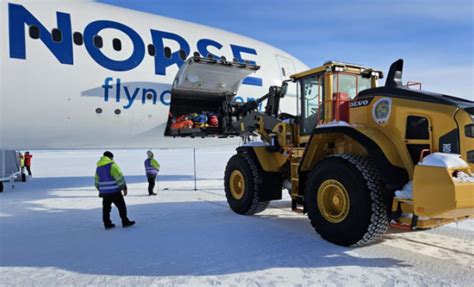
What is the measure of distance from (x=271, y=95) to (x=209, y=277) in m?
4.81

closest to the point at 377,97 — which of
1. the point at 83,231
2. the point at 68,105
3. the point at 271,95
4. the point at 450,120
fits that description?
the point at 450,120

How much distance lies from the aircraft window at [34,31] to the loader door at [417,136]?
775cm

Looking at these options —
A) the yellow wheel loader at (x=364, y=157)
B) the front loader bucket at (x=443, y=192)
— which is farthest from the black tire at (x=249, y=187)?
the front loader bucket at (x=443, y=192)

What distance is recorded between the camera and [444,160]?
4.20 m

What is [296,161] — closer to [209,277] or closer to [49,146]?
[209,277]

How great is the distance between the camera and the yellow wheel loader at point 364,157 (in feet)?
14.2

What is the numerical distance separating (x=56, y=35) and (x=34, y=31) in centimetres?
44

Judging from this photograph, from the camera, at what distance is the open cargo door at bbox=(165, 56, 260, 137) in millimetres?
9711

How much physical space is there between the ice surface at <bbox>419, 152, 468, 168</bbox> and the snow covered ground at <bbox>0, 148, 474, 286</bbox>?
1.21 meters

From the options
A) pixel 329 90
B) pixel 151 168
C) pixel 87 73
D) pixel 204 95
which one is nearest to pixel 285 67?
pixel 204 95

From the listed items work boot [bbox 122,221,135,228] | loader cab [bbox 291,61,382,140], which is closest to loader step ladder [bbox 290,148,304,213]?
loader cab [bbox 291,61,382,140]

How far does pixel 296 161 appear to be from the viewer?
6.68 metres

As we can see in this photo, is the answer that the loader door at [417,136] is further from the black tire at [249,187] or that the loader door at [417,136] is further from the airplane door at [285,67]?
the airplane door at [285,67]

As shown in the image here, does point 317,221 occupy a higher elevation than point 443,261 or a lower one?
higher
